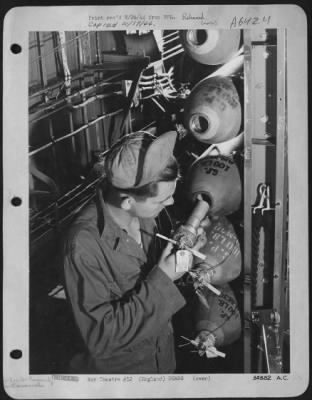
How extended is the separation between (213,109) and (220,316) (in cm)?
25

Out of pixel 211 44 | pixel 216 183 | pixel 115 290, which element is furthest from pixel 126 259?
pixel 211 44

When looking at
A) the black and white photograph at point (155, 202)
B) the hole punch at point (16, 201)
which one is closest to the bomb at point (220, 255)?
the black and white photograph at point (155, 202)

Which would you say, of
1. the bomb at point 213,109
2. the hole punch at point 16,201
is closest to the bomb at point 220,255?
the bomb at point 213,109

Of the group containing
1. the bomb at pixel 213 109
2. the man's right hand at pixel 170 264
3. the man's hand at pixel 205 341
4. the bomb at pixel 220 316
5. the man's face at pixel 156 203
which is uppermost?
the bomb at pixel 213 109

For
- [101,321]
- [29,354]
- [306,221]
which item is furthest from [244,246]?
[29,354]

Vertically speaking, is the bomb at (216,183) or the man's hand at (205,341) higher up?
the bomb at (216,183)

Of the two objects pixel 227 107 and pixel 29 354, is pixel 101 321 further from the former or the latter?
pixel 227 107

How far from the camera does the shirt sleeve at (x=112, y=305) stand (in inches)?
24.8

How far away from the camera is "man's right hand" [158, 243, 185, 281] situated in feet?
2.11

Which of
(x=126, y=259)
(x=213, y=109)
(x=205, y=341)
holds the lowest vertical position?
(x=205, y=341)

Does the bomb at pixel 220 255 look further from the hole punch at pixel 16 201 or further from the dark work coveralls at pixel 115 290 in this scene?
the hole punch at pixel 16 201

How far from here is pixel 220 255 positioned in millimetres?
648

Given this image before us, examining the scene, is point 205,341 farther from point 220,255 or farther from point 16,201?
point 16,201

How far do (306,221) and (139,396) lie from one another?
30 cm
